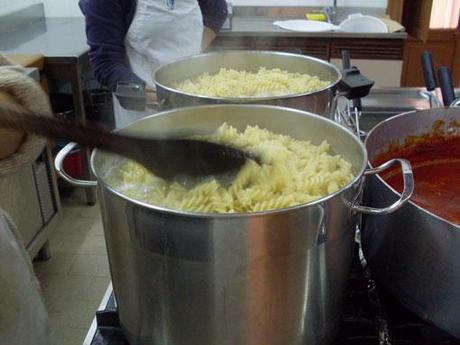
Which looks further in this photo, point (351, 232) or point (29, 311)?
point (29, 311)

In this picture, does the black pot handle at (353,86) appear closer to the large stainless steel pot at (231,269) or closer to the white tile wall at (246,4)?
the large stainless steel pot at (231,269)

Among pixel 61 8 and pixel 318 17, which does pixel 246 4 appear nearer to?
pixel 318 17

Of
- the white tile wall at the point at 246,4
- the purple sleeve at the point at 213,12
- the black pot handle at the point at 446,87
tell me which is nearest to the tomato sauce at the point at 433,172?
the black pot handle at the point at 446,87

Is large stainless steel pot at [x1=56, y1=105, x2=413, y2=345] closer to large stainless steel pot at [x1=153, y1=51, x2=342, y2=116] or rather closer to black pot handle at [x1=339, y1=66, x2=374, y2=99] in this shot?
large stainless steel pot at [x1=153, y1=51, x2=342, y2=116]

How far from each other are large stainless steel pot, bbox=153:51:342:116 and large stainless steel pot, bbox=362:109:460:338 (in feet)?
0.69

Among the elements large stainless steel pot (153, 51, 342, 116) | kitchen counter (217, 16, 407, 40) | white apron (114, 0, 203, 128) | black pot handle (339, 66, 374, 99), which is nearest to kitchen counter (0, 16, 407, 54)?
kitchen counter (217, 16, 407, 40)

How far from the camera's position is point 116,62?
152 cm

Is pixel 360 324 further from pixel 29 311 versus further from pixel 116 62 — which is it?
pixel 116 62

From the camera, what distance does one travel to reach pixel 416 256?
0.62 meters

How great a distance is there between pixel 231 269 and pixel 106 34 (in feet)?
4.04

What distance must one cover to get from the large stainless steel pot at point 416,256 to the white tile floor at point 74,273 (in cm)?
121

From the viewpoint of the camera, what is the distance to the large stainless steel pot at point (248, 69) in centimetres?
84

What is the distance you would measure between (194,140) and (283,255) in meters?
0.19

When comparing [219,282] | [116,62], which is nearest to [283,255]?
[219,282]
